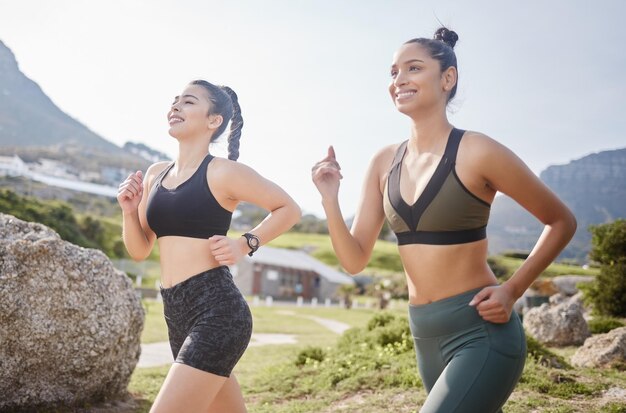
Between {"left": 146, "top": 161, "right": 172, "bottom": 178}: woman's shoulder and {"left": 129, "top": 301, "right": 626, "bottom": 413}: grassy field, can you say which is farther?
{"left": 129, "top": 301, "right": 626, "bottom": 413}: grassy field

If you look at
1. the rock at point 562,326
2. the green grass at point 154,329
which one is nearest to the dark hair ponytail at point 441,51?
the green grass at point 154,329

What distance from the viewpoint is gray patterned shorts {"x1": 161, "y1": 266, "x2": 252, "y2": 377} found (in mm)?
3037

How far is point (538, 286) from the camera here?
32.8 m

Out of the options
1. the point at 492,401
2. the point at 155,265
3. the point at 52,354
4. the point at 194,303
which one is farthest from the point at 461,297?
the point at 155,265

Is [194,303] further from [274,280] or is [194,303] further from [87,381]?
[274,280]

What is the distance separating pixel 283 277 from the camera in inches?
2084

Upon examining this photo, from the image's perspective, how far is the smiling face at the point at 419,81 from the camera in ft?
9.75

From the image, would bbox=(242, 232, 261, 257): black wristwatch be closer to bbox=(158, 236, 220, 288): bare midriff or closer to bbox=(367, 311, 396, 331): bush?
bbox=(158, 236, 220, 288): bare midriff

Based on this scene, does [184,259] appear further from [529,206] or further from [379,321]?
[379,321]

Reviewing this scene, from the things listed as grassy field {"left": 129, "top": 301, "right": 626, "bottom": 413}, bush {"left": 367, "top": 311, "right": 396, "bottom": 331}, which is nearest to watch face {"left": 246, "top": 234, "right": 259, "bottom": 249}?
grassy field {"left": 129, "top": 301, "right": 626, "bottom": 413}

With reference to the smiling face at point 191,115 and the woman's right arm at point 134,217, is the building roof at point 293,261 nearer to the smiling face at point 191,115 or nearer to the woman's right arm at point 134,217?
the woman's right arm at point 134,217

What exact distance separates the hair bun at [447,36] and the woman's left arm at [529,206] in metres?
0.81

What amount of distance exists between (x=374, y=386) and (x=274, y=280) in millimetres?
44571

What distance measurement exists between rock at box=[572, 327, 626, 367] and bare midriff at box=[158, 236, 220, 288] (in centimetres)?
804
